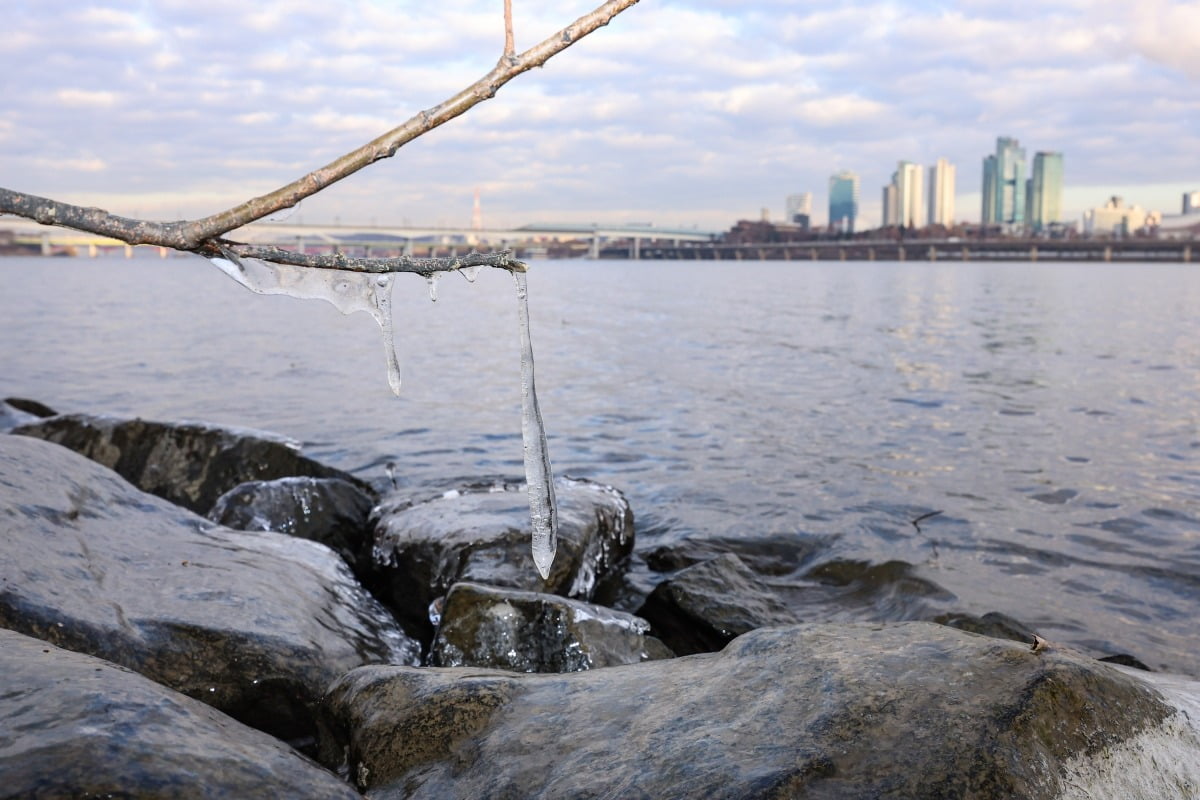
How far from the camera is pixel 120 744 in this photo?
2502 millimetres

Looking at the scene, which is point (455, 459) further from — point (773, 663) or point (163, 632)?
point (773, 663)

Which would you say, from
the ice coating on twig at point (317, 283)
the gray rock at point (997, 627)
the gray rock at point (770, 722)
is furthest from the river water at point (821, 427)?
the ice coating on twig at point (317, 283)

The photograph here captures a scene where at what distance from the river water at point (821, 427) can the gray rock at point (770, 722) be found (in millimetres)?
4899

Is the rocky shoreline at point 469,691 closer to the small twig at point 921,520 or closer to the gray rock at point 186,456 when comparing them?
the small twig at point 921,520

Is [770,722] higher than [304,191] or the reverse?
the reverse

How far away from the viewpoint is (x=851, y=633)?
3740 millimetres

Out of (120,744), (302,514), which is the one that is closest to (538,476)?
(120,744)

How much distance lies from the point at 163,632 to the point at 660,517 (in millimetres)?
7264

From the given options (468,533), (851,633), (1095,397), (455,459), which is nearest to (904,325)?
(1095,397)

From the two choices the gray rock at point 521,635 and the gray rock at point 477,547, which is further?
the gray rock at point 477,547

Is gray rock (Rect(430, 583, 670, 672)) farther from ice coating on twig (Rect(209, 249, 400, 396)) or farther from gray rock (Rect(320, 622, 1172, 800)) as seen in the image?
ice coating on twig (Rect(209, 249, 400, 396))

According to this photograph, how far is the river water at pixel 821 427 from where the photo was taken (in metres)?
9.13

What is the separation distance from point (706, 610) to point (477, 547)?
6.13 ft

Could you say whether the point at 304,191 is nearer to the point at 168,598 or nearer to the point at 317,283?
the point at 317,283
